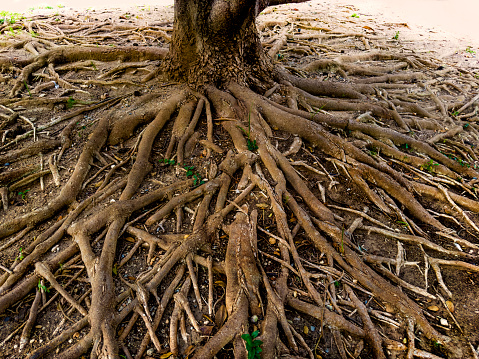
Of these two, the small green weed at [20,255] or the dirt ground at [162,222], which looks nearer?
the dirt ground at [162,222]

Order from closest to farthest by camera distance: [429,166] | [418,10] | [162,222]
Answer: [162,222] < [429,166] < [418,10]

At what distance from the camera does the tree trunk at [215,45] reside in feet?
13.3

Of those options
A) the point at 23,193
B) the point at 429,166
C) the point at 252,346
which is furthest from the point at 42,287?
the point at 429,166

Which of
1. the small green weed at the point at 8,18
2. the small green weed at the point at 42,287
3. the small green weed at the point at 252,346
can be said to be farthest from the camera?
the small green weed at the point at 8,18

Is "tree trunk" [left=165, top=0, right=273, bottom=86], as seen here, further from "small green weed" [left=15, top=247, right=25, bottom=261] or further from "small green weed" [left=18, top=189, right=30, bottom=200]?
"small green weed" [left=15, top=247, right=25, bottom=261]

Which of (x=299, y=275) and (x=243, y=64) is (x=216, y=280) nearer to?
(x=299, y=275)

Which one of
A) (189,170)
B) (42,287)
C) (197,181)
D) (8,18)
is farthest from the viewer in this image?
(8,18)

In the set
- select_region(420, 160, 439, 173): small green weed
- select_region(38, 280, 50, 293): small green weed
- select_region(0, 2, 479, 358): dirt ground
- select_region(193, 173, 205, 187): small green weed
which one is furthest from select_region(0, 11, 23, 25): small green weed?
select_region(420, 160, 439, 173): small green weed

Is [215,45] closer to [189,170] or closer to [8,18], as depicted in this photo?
[189,170]

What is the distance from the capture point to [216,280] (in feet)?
9.26

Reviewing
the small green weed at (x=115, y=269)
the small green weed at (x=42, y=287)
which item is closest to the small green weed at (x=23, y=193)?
the small green weed at (x=42, y=287)

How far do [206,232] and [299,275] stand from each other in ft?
3.18

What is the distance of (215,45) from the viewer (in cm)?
434

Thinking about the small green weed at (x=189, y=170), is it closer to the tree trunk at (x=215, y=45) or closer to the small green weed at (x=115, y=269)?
the small green weed at (x=115, y=269)
